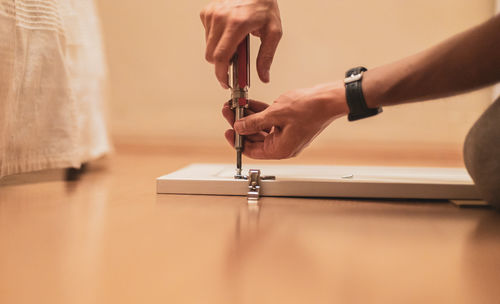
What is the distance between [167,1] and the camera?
96.0 inches

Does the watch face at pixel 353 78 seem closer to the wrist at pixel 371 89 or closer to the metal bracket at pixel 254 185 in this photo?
the wrist at pixel 371 89

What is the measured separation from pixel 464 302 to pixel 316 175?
605 millimetres

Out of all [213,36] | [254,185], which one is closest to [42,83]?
[213,36]

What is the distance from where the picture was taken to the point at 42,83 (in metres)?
1.09

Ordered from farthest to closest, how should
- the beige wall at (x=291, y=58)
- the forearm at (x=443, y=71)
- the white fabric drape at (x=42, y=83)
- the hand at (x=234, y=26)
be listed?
the beige wall at (x=291, y=58) → the white fabric drape at (x=42, y=83) → the hand at (x=234, y=26) → the forearm at (x=443, y=71)

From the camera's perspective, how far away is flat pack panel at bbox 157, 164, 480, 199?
3.02 ft

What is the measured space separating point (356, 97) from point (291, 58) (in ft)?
5.46

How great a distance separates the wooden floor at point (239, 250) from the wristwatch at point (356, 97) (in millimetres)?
Answer: 190

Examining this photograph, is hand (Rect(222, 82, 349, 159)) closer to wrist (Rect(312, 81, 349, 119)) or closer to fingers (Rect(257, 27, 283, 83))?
wrist (Rect(312, 81, 349, 119))

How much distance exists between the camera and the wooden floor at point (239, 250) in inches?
17.5

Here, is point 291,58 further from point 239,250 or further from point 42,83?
point 239,250

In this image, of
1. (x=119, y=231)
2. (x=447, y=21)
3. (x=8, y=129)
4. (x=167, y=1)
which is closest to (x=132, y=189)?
(x=8, y=129)

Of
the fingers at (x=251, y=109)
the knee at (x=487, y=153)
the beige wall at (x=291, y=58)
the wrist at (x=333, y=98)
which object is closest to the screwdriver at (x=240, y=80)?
the fingers at (x=251, y=109)

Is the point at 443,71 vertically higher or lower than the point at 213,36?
lower
